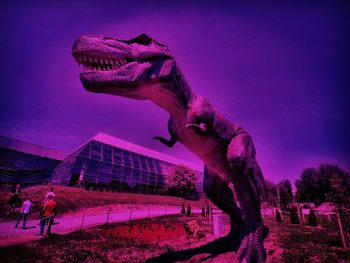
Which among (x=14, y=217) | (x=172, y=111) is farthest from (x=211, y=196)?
(x=14, y=217)

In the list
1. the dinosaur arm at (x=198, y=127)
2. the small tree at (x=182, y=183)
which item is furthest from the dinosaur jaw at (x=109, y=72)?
the small tree at (x=182, y=183)

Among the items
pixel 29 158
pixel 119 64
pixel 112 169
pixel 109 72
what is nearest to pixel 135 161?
pixel 112 169

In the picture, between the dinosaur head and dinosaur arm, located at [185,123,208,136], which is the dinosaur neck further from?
dinosaur arm, located at [185,123,208,136]

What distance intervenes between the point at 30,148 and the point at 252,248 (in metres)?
43.4

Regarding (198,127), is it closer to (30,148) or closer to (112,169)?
(112,169)

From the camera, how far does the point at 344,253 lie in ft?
17.6

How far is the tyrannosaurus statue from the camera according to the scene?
256 cm

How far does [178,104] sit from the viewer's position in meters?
3.03

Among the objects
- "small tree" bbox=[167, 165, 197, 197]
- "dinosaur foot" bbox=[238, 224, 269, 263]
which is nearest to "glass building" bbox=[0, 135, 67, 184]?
"small tree" bbox=[167, 165, 197, 197]

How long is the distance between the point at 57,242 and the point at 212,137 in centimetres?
646

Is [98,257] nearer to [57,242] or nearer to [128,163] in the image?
[57,242]

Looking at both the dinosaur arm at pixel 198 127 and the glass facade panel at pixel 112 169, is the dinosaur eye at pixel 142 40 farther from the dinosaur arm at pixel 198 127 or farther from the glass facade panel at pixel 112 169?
the glass facade panel at pixel 112 169

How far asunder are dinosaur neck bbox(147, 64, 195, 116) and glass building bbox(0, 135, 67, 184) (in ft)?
94.9

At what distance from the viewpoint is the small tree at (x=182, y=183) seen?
119 ft
